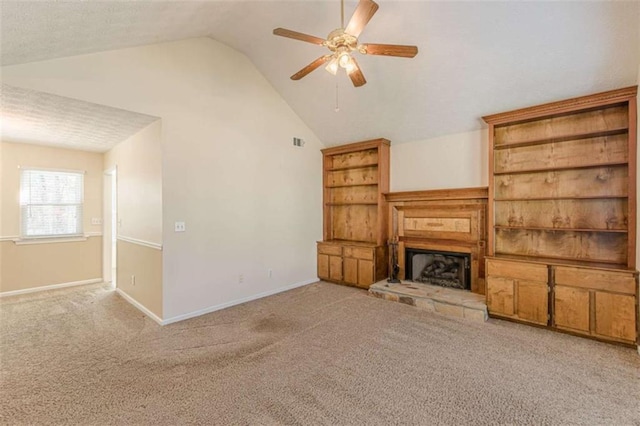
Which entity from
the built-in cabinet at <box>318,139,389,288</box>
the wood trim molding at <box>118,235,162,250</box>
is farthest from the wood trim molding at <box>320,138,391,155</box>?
the wood trim molding at <box>118,235,162,250</box>

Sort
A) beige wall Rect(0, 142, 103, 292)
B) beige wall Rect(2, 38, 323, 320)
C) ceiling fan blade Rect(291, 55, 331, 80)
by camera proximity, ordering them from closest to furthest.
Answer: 1. ceiling fan blade Rect(291, 55, 331, 80)
2. beige wall Rect(2, 38, 323, 320)
3. beige wall Rect(0, 142, 103, 292)

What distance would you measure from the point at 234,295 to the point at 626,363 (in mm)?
4320

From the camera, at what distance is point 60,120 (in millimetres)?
3490

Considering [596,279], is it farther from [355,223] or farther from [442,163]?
[355,223]

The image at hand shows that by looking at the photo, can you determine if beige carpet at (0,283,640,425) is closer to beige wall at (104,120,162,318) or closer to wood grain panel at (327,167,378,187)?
beige wall at (104,120,162,318)

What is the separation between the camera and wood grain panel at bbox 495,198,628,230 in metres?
3.26

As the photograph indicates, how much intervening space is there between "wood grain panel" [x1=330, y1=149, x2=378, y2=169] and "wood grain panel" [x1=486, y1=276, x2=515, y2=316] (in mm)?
2658

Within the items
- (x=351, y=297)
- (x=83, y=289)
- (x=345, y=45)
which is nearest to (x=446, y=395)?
(x=351, y=297)

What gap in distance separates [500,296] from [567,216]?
1284 millimetres

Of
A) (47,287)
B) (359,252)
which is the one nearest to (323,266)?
(359,252)

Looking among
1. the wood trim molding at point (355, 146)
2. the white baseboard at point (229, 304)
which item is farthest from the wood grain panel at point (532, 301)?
A: the white baseboard at point (229, 304)

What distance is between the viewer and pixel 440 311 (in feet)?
12.6

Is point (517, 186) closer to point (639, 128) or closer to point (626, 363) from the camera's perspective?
point (639, 128)

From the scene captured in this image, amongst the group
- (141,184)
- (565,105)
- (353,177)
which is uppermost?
(565,105)
